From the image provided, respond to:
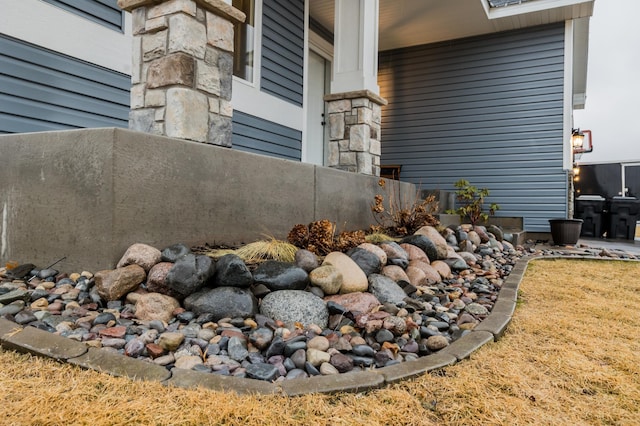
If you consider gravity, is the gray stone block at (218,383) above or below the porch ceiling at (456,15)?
below

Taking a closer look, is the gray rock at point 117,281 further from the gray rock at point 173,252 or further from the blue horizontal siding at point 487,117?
the blue horizontal siding at point 487,117

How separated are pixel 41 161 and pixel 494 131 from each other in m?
6.50

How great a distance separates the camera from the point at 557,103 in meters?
6.23

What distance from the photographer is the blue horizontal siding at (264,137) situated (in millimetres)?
4539

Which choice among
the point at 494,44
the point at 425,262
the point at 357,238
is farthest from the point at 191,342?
the point at 494,44

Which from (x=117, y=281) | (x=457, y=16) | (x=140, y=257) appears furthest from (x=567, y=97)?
(x=117, y=281)

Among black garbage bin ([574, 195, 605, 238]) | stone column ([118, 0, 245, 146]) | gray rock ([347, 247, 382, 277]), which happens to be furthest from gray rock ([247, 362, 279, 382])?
black garbage bin ([574, 195, 605, 238])

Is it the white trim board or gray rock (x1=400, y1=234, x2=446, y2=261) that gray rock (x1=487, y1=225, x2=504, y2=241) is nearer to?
gray rock (x1=400, y1=234, x2=446, y2=261)

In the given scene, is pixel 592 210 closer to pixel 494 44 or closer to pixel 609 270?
pixel 494 44

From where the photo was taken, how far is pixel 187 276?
1.72 m

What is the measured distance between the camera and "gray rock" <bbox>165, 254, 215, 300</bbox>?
1713mm

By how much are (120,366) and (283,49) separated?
4.69m

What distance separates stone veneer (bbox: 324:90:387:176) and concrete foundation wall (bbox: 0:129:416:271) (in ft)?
6.14

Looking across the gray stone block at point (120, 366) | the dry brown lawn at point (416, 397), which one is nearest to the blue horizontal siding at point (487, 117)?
the dry brown lawn at point (416, 397)
